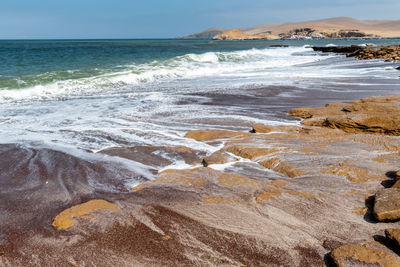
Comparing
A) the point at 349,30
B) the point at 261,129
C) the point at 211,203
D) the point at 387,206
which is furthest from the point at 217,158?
the point at 349,30

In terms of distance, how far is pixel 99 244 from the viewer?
2791 mm

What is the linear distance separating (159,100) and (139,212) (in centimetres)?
676

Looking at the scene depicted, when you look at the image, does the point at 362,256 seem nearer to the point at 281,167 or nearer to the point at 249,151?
the point at 281,167

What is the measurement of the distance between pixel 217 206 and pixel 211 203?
92 mm

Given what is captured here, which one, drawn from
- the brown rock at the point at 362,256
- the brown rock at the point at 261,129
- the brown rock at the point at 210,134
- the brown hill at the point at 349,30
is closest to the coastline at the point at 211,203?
the brown rock at the point at 362,256

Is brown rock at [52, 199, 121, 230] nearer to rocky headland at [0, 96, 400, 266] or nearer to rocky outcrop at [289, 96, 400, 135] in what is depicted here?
rocky headland at [0, 96, 400, 266]

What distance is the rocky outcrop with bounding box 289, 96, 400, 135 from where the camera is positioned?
5699mm

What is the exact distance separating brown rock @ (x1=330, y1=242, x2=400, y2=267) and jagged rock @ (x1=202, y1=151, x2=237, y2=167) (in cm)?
228

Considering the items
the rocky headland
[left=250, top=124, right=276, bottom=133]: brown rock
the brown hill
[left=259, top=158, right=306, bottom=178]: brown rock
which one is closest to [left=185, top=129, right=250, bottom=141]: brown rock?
[left=250, top=124, right=276, bottom=133]: brown rock

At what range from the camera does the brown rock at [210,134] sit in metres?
5.79

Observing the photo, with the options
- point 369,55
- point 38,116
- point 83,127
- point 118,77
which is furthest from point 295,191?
point 369,55

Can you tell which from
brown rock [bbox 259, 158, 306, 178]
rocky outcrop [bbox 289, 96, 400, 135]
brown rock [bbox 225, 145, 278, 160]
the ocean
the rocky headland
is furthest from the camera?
the ocean

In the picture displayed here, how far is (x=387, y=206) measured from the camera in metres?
2.98

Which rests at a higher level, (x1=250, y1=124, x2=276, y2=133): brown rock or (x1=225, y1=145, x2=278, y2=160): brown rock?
(x1=250, y1=124, x2=276, y2=133): brown rock
